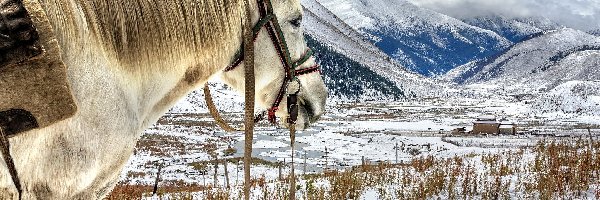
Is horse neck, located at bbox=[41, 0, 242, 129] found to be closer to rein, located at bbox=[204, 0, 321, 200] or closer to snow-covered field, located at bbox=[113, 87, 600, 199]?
rein, located at bbox=[204, 0, 321, 200]

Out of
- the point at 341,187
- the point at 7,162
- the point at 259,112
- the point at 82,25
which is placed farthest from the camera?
the point at 341,187

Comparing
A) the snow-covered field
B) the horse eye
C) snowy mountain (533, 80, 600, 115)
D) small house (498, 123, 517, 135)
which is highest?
the horse eye

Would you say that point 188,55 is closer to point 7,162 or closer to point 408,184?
point 7,162

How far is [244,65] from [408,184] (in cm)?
731

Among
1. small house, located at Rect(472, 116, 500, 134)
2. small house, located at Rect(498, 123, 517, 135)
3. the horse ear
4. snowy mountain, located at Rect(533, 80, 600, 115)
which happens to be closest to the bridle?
the horse ear

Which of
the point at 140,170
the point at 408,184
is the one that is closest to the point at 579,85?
the point at 140,170

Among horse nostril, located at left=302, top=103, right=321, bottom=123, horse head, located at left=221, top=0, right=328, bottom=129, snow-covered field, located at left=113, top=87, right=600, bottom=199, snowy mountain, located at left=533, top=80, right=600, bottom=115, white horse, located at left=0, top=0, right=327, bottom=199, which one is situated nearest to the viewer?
white horse, located at left=0, top=0, right=327, bottom=199

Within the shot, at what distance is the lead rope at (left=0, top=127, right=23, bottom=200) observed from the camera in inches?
52.4

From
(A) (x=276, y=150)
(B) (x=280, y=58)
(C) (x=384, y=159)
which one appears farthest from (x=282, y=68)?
(A) (x=276, y=150)

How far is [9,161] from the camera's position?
139 centimetres

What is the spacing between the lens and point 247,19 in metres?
2.49

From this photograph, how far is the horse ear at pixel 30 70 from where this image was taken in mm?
1255

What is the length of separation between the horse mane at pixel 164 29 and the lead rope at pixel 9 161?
55 centimetres

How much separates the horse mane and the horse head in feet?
0.60
